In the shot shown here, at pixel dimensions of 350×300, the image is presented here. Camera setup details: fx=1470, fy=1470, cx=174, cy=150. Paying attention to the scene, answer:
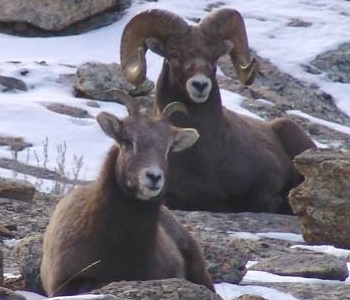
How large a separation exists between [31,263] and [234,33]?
7066mm

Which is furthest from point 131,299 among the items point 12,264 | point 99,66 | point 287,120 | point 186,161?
point 99,66

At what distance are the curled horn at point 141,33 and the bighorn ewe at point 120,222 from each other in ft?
19.0

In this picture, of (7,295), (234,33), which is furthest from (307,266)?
(234,33)

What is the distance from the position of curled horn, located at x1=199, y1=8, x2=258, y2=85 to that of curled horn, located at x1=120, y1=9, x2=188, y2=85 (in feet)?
1.06

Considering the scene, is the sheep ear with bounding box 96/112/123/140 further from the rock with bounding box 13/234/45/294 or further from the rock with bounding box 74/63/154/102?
the rock with bounding box 74/63/154/102

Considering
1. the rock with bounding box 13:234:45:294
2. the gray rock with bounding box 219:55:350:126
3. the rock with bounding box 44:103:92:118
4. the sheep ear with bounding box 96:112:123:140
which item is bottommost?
the gray rock with bounding box 219:55:350:126

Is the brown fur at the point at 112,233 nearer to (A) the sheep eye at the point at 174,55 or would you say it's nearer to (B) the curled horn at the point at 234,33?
(A) the sheep eye at the point at 174,55

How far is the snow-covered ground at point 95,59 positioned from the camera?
21.4 m

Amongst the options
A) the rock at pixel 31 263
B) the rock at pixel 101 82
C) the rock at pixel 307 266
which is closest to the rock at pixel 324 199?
the rock at pixel 307 266

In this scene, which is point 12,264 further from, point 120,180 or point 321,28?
point 321,28

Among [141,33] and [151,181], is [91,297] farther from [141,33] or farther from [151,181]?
[141,33]

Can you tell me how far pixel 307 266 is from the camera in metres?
10.8

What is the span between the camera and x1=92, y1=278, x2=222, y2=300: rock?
6.90m

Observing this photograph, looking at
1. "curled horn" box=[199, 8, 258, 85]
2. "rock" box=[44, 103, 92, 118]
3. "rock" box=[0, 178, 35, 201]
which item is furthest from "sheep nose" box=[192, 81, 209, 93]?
"rock" box=[44, 103, 92, 118]
